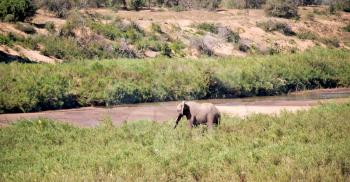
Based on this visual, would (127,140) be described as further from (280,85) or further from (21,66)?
(280,85)

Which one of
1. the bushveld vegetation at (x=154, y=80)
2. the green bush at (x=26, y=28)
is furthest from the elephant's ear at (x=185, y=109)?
the green bush at (x=26, y=28)

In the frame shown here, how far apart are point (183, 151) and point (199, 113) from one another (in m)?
4.16

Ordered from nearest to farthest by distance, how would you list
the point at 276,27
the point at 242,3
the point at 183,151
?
the point at 183,151 < the point at 276,27 < the point at 242,3

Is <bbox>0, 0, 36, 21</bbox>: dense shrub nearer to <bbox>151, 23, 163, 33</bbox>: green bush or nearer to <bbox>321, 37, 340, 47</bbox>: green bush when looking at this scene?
<bbox>151, 23, 163, 33</bbox>: green bush

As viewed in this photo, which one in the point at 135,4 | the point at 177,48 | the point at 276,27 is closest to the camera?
the point at 177,48

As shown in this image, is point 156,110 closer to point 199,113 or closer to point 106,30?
point 199,113

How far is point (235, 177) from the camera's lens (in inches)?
481

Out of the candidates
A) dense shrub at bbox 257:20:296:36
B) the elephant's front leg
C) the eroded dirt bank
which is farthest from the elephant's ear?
dense shrub at bbox 257:20:296:36

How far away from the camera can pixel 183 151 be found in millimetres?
14914

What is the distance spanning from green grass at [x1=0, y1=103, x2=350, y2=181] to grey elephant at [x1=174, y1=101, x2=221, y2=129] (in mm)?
449

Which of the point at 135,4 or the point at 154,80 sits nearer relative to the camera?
the point at 154,80

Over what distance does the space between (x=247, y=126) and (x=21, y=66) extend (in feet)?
51.6

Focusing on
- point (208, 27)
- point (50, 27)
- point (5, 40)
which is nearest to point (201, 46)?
point (208, 27)

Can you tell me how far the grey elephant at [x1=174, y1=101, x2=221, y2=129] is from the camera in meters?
18.9
